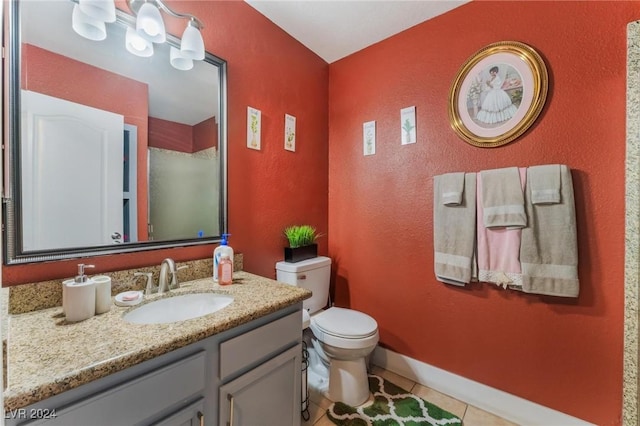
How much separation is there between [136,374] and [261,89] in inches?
65.1

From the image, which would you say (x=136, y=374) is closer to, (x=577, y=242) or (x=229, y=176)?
(x=229, y=176)

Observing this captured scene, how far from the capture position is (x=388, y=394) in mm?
1771

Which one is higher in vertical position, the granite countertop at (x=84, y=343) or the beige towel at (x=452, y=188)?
the beige towel at (x=452, y=188)

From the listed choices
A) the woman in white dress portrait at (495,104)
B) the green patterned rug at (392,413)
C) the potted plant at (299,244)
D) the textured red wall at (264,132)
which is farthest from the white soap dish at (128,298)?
the woman in white dress portrait at (495,104)

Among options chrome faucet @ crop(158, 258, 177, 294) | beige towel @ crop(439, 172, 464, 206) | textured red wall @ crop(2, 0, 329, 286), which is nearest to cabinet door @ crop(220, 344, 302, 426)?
chrome faucet @ crop(158, 258, 177, 294)

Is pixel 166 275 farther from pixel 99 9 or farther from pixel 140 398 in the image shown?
pixel 99 9

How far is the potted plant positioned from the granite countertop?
0.78 meters

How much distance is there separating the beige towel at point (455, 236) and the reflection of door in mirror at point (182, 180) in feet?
4.48

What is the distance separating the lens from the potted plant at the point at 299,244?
75.8 inches

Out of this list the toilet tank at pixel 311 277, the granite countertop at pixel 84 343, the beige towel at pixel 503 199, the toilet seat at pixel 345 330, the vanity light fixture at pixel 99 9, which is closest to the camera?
the granite countertop at pixel 84 343

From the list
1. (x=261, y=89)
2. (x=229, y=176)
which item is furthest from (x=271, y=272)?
(x=261, y=89)

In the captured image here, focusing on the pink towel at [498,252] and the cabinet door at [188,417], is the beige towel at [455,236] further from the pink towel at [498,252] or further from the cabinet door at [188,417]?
the cabinet door at [188,417]

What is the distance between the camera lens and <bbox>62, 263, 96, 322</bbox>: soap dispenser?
0.92m

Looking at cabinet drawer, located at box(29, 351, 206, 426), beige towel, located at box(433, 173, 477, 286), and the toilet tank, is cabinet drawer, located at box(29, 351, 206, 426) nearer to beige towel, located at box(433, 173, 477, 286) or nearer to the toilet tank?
the toilet tank
